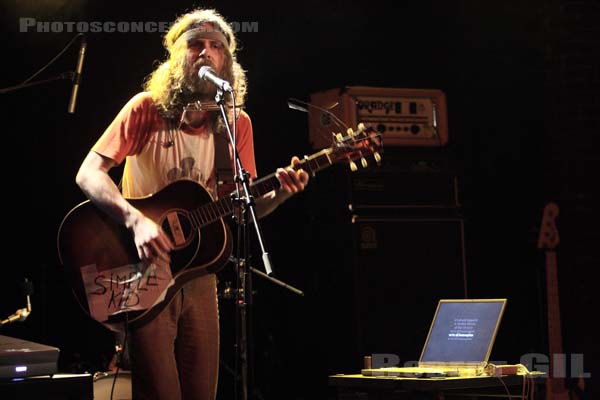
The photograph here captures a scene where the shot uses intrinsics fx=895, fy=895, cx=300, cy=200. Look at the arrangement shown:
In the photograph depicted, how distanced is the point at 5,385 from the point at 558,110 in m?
4.45

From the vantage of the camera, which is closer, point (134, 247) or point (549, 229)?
point (134, 247)

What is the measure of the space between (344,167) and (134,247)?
203cm

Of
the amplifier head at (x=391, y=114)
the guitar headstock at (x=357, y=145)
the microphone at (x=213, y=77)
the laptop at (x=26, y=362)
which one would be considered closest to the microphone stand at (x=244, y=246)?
the microphone at (x=213, y=77)

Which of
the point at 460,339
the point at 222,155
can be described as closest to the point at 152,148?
the point at 222,155

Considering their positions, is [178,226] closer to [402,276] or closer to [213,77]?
[213,77]

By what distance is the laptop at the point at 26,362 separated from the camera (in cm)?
202

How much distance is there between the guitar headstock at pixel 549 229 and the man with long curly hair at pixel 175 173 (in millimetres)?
2525

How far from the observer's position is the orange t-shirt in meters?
3.19

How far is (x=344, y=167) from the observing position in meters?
4.99

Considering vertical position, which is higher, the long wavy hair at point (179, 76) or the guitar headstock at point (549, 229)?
the long wavy hair at point (179, 76)

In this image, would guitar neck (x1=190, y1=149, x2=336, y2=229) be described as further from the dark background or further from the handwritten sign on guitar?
the dark background

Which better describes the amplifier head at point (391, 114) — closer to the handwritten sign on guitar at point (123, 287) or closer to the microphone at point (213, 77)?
the microphone at point (213, 77)

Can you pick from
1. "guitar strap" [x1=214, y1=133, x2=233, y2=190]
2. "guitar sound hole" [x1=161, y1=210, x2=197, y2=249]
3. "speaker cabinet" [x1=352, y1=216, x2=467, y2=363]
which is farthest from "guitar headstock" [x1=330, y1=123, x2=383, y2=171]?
"speaker cabinet" [x1=352, y1=216, x2=467, y2=363]

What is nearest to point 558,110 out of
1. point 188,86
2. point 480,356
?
point 480,356
